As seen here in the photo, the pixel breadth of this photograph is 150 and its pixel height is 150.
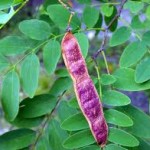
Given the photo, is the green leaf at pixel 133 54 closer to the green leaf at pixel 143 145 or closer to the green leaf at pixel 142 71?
the green leaf at pixel 142 71

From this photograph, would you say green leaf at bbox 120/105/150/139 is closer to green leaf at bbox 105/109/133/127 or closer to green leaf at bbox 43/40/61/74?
green leaf at bbox 105/109/133/127

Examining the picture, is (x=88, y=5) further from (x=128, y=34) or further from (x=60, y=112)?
(x=60, y=112)

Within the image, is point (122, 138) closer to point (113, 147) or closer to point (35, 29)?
point (113, 147)

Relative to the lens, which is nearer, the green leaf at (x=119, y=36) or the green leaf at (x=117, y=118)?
the green leaf at (x=117, y=118)

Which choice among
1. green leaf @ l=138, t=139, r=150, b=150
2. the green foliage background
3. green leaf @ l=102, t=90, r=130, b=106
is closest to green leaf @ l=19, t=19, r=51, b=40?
the green foliage background

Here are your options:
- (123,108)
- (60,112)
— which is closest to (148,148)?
(123,108)

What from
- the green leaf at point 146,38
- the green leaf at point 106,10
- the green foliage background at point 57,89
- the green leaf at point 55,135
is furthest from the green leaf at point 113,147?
the green leaf at point 106,10

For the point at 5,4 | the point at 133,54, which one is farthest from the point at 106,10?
the point at 5,4
